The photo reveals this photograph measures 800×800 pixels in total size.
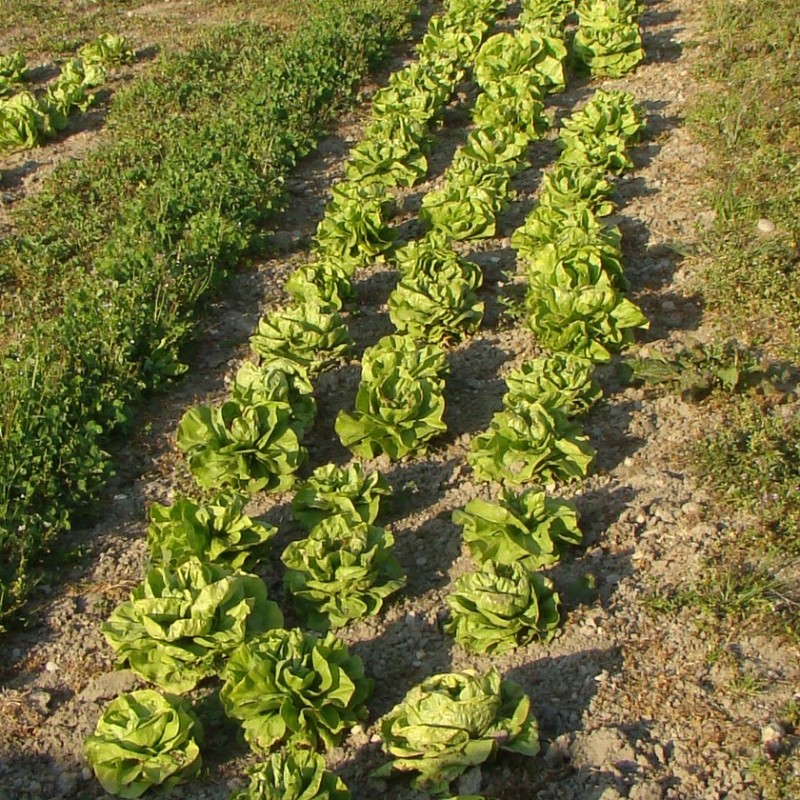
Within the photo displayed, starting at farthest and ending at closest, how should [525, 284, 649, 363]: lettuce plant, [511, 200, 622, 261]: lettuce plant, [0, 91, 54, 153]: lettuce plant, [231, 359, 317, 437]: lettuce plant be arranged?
1. [0, 91, 54, 153]: lettuce plant
2. [511, 200, 622, 261]: lettuce plant
3. [525, 284, 649, 363]: lettuce plant
4. [231, 359, 317, 437]: lettuce plant

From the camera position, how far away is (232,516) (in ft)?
19.6

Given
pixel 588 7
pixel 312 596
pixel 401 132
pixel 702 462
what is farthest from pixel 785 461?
pixel 588 7

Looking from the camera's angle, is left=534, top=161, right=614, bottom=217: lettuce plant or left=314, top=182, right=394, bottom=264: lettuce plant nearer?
left=314, top=182, right=394, bottom=264: lettuce plant

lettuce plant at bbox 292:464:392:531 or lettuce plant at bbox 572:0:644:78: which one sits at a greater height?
lettuce plant at bbox 572:0:644:78

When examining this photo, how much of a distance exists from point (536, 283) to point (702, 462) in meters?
1.94

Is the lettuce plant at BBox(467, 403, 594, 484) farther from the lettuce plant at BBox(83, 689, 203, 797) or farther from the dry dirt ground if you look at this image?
the lettuce plant at BBox(83, 689, 203, 797)

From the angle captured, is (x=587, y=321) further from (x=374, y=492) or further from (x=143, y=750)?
(x=143, y=750)

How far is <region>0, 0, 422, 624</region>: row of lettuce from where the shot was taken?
6695 mm

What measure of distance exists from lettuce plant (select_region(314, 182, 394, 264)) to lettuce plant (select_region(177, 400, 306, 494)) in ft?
8.17

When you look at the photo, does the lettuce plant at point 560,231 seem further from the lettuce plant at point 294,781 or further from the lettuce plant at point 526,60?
the lettuce plant at point 294,781

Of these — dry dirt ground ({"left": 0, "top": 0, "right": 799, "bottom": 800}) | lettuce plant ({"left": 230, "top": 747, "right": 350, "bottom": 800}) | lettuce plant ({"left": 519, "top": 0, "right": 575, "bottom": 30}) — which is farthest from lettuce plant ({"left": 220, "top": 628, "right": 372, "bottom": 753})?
lettuce plant ({"left": 519, "top": 0, "right": 575, "bottom": 30})

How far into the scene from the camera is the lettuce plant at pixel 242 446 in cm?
660

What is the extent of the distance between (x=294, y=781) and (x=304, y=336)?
3685 mm

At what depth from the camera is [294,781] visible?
4.52m
